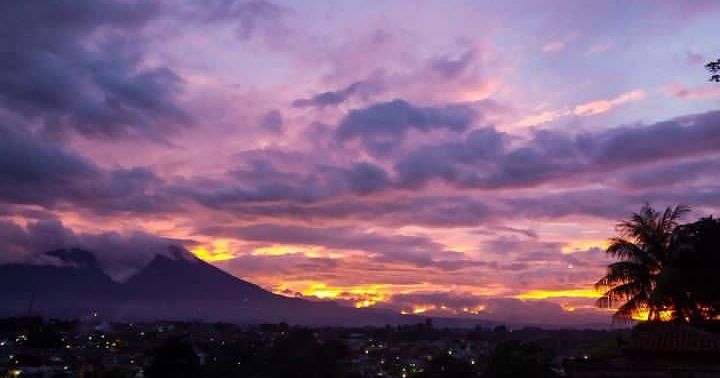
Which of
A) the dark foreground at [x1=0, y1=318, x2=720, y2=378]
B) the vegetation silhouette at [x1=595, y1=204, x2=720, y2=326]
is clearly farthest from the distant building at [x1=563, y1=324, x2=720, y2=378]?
the vegetation silhouette at [x1=595, y1=204, x2=720, y2=326]

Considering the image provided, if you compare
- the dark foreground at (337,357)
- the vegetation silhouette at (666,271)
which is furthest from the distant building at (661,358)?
the vegetation silhouette at (666,271)

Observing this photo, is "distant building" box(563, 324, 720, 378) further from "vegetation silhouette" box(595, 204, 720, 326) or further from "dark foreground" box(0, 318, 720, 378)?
"vegetation silhouette" box(595, 204, 720, 326)

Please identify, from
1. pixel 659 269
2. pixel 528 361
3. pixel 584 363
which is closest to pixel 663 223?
pixel 659 269

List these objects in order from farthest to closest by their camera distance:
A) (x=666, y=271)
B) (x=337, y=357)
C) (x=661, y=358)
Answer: (x=337, y=357) → (x=666, y=271) → (x=661, y=358)

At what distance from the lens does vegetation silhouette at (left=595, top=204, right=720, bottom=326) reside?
22875mm

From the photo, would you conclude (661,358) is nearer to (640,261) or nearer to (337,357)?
(640,261)

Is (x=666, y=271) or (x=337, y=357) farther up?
(x=666, y=271)

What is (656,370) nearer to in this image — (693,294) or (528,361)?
(693,294)

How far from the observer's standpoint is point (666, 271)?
22812 mm

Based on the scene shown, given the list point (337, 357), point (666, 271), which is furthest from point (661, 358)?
point (337, 357)

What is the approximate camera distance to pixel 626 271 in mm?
24547

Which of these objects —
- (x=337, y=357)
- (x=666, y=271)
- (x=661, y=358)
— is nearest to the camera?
(x=661, y=358)

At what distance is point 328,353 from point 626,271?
46911mm

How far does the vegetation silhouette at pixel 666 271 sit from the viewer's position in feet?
75.0
